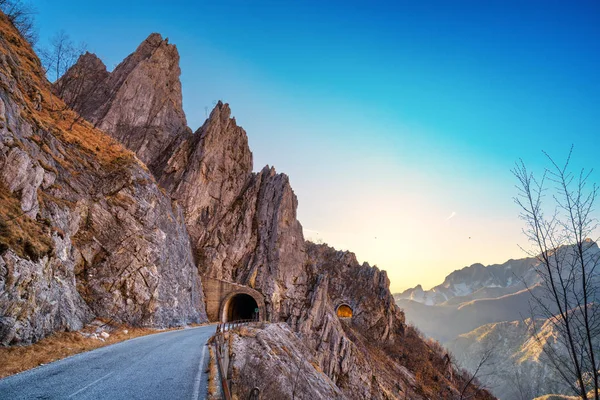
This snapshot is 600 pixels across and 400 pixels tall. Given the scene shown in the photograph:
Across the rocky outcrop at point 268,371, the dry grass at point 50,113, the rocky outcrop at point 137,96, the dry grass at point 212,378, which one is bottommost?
the rocky outcrop at point 268,371

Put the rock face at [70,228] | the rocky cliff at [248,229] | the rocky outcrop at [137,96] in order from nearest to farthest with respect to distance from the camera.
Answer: the rock face at [70,228], the rocky cliff at [248,229], the rocky outcrop at [137,96]

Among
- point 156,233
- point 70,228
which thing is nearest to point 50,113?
point 156,233

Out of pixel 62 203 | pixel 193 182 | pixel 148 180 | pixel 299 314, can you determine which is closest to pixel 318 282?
pixel 299 314

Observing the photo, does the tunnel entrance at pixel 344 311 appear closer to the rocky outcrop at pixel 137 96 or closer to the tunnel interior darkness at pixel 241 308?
the tunnel interior darkness at pixel 241 308

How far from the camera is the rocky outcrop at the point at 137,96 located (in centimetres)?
5975

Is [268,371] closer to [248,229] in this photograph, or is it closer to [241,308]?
[248,229]

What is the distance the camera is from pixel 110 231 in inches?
953

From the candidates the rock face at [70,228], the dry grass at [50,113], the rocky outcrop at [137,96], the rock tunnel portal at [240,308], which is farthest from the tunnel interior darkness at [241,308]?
the rocky outcrop at [137,96]

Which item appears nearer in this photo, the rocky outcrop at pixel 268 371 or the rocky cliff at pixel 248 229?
the rocky outcrop at pixel 268 371

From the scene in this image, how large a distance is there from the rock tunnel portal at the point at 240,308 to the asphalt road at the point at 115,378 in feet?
118

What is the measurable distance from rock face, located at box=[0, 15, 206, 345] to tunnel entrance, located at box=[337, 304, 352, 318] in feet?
144

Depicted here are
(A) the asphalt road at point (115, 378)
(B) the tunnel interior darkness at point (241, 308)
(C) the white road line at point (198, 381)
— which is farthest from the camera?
(B) the tunnel interior darkness at point (241, 308)

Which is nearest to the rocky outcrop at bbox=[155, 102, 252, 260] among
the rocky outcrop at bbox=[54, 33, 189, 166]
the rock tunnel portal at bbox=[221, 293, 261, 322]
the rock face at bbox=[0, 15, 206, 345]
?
the rocky outcrop at bbox=[54, 33, 189, 166]

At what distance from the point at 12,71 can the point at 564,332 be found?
114 ft
